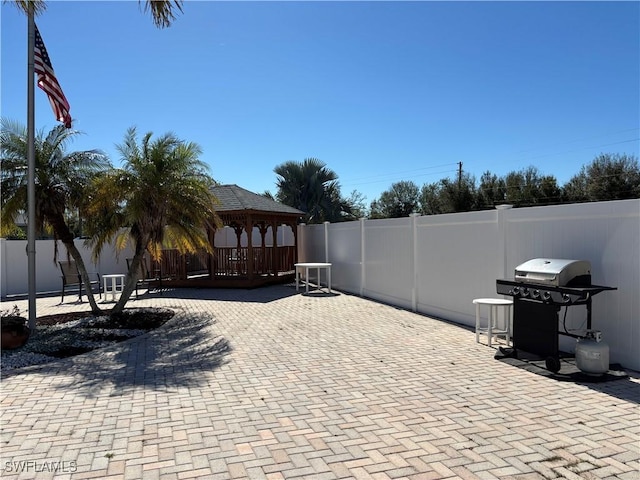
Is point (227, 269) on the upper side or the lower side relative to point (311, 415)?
upper

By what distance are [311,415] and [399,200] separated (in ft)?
124

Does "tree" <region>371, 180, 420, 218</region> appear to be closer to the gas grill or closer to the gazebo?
the gazebo

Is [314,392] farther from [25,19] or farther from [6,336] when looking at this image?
[25,19]

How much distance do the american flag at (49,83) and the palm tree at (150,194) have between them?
1.38 meters

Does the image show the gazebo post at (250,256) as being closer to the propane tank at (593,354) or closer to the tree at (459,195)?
the propane tank at (593,354)

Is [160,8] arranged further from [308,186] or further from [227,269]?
[308,186]

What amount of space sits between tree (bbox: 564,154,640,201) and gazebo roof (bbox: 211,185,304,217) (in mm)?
19729

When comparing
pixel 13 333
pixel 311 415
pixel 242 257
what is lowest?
pixel 311 415

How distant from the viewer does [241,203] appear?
15562mm

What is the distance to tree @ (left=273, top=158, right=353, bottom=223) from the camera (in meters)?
23.7

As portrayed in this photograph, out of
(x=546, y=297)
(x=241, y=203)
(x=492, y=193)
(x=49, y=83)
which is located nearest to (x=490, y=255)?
(x=546, y=297)

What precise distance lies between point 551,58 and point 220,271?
39.9 ft

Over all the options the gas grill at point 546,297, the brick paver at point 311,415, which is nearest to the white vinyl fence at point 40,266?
the brick paver at point 311,415

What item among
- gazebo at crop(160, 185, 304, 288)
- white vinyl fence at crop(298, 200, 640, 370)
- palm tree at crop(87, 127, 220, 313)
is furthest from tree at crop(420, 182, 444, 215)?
palm tree at crop(87, 127, 220, 313)
